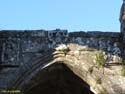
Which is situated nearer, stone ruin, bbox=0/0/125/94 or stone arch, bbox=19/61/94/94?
stone ruin, bbox=0/0/125/94

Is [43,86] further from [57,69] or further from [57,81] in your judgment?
[57,69]

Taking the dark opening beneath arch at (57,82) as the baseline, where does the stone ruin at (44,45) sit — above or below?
above

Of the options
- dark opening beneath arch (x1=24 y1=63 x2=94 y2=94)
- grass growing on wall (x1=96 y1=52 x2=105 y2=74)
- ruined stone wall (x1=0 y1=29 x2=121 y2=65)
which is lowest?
dark opening beneath arch (x1=24 y1=63 x2=94 y2=94)

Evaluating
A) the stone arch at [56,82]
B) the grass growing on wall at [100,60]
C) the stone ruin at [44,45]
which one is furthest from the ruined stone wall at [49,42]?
the stone arch at [56,82]

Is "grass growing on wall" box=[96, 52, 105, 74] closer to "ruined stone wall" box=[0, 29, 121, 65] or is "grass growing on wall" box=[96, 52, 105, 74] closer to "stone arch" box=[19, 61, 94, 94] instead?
"ruined stone wall" box=[0, 29, 121, 65]

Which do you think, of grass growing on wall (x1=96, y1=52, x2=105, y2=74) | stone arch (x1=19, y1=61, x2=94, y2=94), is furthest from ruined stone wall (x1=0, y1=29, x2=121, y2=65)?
stone arch (x1=19, y1=61, x2=94, y2=94)

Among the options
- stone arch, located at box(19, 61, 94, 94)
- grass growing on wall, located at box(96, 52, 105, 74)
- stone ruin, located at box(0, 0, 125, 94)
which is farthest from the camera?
stone arch, located at box(19, 61, 94, 94)

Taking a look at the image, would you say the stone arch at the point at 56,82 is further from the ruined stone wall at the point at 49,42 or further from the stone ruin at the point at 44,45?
the ruined stone wall at the point at 49,42

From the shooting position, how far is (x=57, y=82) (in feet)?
48.0

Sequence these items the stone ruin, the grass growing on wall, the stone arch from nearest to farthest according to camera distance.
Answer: the grass growing on wall → the stone ruin → the stone arch

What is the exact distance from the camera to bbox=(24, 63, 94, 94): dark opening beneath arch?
13.4 m

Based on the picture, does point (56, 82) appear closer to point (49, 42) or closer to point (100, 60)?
point (49, 42)

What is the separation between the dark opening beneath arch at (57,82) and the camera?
44.1ft

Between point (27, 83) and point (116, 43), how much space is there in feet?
7.17
